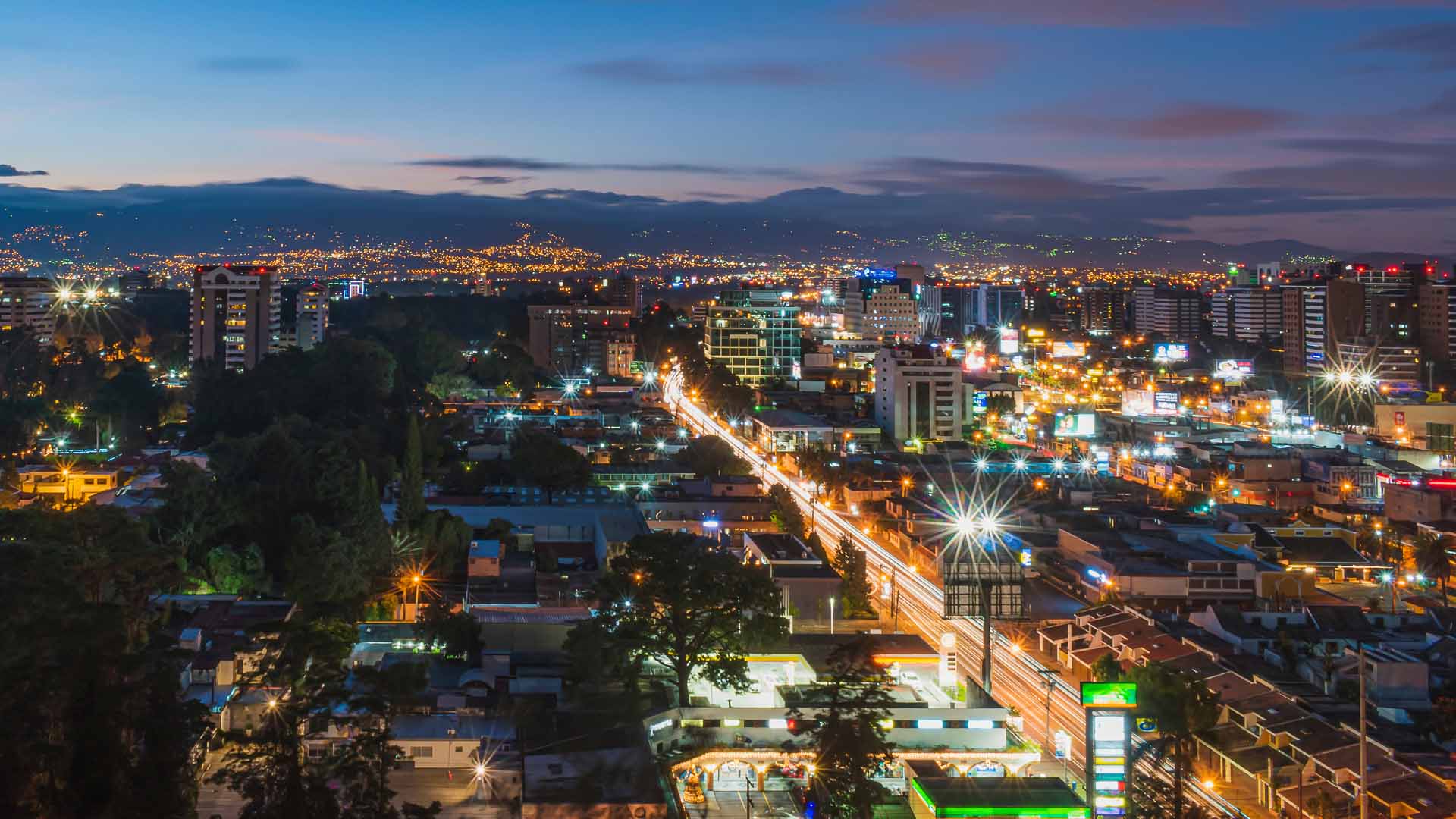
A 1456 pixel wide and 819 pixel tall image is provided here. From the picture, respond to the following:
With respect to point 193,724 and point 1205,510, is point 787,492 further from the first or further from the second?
point 193,724

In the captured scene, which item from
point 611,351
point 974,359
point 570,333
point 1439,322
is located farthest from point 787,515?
point 1439,322

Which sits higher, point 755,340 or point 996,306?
point 996,306

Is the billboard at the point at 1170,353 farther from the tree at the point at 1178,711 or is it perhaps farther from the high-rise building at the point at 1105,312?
the tree at the point at 1178,711

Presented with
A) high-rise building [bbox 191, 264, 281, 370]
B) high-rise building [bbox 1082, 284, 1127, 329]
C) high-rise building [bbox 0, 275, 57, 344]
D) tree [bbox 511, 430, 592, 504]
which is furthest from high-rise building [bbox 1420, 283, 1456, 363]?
high-rise building [bbox 0, 275, 57, 344]

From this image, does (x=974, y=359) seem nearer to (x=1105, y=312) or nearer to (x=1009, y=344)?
(x=1009, y=344)

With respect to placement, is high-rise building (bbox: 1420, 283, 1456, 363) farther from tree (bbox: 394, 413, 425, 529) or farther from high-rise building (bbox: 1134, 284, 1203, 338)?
tree (bbox: 394, 413, 425, 529)

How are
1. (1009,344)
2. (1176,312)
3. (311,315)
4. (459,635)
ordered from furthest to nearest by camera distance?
(1176,312) → (1009,344) → (311,315) → (459,635)
